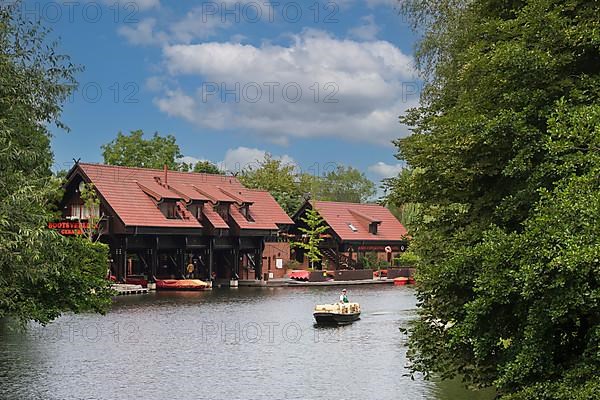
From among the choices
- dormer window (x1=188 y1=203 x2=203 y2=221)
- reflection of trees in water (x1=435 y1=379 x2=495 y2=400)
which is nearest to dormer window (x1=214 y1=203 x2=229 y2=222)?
dormer window (x1=188 y1=203 x2=203 y2=221)

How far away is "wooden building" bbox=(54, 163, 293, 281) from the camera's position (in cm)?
5506

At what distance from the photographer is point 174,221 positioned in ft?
187

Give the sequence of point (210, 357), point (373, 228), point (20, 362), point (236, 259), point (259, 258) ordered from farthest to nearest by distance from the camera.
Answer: point (373, 228) < point (259, 258) < point (236, 259) < point (210, 357) < point (20, 362)

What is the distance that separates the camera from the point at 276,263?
70375mm

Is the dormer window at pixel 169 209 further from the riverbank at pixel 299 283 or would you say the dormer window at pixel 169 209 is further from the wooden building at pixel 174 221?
the riverbank at pixel 299 283

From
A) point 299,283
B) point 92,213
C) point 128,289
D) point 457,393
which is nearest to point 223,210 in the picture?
point 299,283

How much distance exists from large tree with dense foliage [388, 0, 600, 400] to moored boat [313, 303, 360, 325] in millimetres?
21396

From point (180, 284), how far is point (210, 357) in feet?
97.9

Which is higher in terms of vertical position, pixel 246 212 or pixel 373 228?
pixel 246 212

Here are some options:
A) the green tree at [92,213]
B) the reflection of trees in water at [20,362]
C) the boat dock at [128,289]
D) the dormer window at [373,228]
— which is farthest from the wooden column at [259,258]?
the reflection of trees in water at [20,362]

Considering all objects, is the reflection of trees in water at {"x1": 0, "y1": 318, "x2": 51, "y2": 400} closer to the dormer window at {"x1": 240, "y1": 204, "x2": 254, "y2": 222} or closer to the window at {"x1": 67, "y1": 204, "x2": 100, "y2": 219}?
the window at {"x1": 67, "y1": 204, "x2": 100, "y2": 219}

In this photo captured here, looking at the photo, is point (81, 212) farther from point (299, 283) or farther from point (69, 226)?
point (299, 283)

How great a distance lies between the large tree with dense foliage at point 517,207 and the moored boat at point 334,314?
842 inches

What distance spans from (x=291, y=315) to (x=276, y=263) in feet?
100
